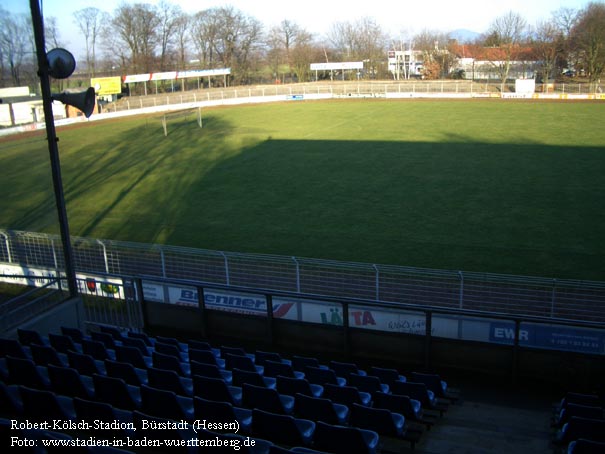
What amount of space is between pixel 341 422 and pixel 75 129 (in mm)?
38240

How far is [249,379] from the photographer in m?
6.32

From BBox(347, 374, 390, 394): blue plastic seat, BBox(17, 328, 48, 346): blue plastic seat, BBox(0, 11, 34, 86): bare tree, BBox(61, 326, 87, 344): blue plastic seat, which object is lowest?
BBox(347, 374, 390, 394): blue plastic seat

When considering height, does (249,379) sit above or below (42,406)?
below

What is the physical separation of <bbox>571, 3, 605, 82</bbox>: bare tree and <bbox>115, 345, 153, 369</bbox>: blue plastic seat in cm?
6339

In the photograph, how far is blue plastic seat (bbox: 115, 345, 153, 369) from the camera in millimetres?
6801

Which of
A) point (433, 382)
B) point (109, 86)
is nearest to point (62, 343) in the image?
point (433, 382)

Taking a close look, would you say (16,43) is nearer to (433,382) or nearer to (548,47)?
(433,382)

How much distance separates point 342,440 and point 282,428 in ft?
1.93

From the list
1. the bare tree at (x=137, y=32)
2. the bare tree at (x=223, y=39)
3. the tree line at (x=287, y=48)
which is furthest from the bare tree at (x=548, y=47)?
the bare tree at (x=137, y=32)

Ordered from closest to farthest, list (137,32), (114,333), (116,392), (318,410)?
(318,410) → (116,392) → (114,333) → (137,32)

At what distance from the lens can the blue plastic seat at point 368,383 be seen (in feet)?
21.8

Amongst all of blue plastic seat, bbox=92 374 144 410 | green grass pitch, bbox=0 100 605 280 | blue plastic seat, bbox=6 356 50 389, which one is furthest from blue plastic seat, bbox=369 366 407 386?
green grass pitch, bbox=0 100 605 280

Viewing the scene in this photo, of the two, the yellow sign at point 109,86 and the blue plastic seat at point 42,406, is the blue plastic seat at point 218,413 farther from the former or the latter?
the yellow sign at point 109,86

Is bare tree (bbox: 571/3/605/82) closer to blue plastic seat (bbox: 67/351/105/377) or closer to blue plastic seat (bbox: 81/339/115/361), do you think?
blue plastic seat (bbox: 81/339/115/361)
